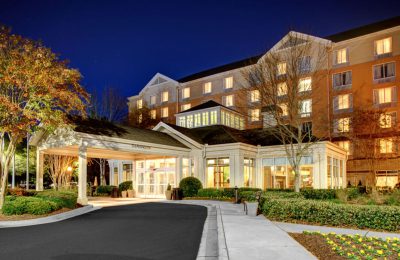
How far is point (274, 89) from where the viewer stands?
19.5 m

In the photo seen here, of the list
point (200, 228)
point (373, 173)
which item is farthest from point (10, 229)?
point (373, 173)

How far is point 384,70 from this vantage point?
132ft

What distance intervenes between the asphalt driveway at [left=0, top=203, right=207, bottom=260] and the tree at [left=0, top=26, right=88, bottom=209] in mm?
5060

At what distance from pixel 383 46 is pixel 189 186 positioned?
3020cm

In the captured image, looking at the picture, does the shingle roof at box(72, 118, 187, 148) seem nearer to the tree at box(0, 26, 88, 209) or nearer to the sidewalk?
the tree at box(0, 26, 88, 209)

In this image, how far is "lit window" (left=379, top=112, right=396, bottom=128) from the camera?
38.4m

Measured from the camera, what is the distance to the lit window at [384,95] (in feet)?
131

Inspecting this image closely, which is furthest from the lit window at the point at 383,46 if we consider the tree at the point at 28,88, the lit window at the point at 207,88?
the tree at the point at 28,88

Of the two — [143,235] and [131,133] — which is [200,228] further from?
[131,133]

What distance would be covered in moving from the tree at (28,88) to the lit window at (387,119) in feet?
112

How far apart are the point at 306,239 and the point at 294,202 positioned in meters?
4.35

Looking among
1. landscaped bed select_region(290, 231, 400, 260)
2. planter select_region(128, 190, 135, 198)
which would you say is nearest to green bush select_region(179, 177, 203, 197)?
planter select_region(128, 190, 135, 198)

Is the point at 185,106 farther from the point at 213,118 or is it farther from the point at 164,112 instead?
the point at 213,118

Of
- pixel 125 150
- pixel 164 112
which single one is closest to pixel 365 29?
pixel 164 112
